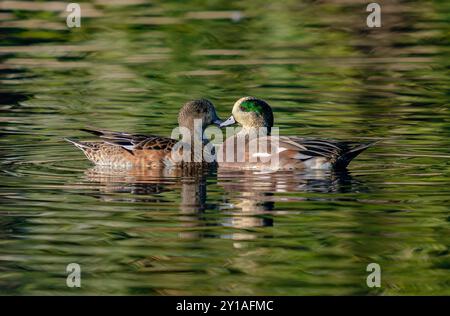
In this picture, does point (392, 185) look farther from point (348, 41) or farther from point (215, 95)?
point (348, 41)

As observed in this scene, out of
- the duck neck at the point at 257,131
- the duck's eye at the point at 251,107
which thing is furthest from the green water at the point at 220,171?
the duck's eye at the point at 251,107

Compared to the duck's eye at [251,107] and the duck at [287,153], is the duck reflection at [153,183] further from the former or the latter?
the duck's eye at [251,107]

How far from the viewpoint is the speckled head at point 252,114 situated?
1227 cm

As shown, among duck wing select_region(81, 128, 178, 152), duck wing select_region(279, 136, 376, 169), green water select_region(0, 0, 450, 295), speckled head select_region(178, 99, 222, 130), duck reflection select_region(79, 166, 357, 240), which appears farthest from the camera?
speckled head select_region(178, 99, 222, 130)

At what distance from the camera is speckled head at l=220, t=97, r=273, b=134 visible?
12.3 meters

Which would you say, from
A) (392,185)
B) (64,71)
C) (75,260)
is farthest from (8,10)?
(75,260)

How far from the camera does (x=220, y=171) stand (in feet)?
38.0

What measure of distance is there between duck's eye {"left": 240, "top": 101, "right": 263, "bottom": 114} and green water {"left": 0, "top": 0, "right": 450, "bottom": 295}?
875mm

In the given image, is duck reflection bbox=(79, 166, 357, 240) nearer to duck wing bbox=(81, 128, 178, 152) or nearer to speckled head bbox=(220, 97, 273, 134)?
duck wing bbox=(81, 128, 178, 152)

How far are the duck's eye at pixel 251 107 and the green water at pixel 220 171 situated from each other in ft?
2.87

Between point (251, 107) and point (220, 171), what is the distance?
1.01 metres

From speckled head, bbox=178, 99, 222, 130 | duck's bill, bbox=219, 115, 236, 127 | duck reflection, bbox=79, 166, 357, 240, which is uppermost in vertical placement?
speckled head, bbox=178, 99, 222, 130

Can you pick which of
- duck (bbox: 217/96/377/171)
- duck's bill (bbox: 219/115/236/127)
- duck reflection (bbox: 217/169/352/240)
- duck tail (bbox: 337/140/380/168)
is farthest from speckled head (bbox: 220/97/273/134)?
duck tail (bbox: 337/140/380/168)

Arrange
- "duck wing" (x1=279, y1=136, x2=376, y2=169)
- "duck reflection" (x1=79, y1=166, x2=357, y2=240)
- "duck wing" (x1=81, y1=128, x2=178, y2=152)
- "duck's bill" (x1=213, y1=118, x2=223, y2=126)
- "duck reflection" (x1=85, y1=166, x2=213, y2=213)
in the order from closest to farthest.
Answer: "duck reflection" (x1=79, y1=166, x2=357, y2=240), "duck reflection" (x1=85, y1=166, x2=213, y2=213), "duck wing" (x1=279, y1=136, x2=376, y2=169), "duck wing" (x1=81, y1=128, x2=178, y2=152), "duck's bill" (x1=213, y1=118, x2=223, y2=126)
